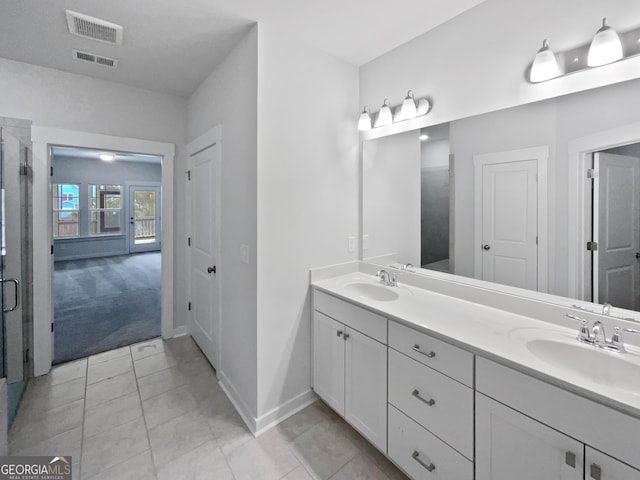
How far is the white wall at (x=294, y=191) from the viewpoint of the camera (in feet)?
6.01

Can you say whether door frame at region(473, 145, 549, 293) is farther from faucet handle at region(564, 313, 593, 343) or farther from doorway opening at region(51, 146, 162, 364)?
Answer: doorway opening at region(51, 146, 162, 364)

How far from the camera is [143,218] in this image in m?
8.48

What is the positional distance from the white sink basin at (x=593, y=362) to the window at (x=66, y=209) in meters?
9.27

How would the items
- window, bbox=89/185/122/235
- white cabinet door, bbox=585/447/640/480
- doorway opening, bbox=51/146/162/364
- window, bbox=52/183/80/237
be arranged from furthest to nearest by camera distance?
window, bbox=89/185/122/235 → window, bbox=52/183/80/237 → doorway opening, bbox=51/146/162/364 → white cabinet door, bbox=585/447/640/480

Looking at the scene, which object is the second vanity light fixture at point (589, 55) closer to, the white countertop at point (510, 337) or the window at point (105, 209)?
the white countertop at point (510, 337)

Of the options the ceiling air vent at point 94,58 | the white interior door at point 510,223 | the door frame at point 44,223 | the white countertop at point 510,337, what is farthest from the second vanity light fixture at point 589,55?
the door frame at point 44,223

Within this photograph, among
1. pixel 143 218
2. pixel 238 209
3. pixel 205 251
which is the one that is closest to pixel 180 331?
pixel 205 251

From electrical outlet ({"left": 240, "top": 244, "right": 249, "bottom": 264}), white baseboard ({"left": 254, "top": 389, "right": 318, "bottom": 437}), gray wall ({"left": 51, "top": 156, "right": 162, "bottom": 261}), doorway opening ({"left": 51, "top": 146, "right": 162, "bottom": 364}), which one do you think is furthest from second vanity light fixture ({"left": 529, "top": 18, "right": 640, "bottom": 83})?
gray wall ({"left": 51, "top": 156, "right": 162, "bottom": 261})

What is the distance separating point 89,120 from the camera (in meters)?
2.58

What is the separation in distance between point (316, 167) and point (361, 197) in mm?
491

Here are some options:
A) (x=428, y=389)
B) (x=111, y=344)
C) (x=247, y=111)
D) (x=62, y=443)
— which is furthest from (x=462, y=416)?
(x=111, y=344)

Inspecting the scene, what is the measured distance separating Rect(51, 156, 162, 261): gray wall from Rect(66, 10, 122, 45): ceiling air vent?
577cm

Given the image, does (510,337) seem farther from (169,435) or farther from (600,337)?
(169,435)

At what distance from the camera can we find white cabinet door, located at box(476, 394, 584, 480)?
0.92 metres
